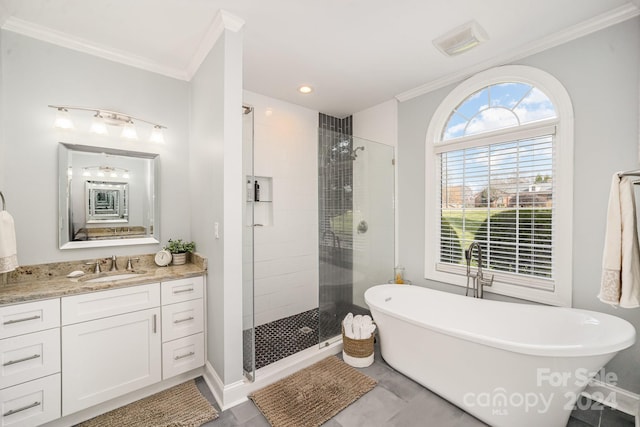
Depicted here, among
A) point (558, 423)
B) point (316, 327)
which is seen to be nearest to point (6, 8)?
point (316, 327)

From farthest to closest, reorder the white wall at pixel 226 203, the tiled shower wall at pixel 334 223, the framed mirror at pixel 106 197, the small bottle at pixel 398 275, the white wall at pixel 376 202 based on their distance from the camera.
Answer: the small bottle at pixel 398 275
the white wall at pixel 376 202
the tiled shower wall at pixel 334 223
the framed mirror at pixel 106 197
the white wall at pixel 226 203

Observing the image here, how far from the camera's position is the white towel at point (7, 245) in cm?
167

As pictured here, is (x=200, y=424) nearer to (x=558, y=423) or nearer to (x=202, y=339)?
(x=202, y=339)

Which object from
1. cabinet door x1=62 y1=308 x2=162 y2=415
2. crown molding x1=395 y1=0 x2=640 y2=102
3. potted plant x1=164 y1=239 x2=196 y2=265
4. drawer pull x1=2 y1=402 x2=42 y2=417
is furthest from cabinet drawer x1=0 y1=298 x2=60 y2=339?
crown molding x1=395 y1=0 x2=640 y2=102

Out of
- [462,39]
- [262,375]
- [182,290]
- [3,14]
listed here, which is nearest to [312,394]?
[262,375]

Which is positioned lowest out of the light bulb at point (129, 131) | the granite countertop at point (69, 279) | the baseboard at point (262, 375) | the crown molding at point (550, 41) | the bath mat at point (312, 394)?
the bath mat at point (312, 394)

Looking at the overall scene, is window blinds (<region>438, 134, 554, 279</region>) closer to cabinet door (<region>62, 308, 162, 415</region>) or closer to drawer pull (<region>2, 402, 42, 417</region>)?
Result: cabinet door (<region>62, 308, 162, 415</region>)

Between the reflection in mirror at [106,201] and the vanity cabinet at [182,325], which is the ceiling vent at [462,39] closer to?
the vanity cabinet at [182,325]

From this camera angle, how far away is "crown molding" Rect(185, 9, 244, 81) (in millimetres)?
1854

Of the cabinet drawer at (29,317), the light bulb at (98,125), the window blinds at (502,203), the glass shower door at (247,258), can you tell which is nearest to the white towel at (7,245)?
the cabinet drawer at (29,317)

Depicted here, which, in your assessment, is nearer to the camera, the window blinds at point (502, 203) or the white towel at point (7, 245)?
the white towel at point (7, 245)

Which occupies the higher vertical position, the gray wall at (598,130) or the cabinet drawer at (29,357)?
the gray wall at (598,130)

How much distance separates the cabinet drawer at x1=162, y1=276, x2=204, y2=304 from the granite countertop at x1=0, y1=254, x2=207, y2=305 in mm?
46

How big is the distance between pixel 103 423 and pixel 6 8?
2795 mm
